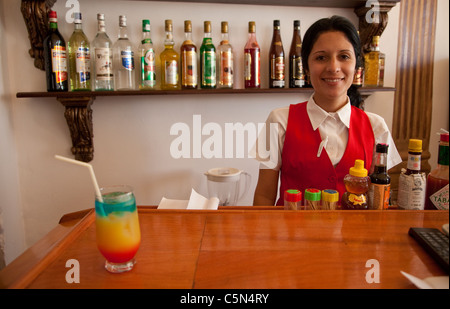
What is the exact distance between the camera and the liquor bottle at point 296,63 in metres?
1.85

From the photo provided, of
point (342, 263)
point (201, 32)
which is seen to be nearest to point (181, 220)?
point (342, 263)

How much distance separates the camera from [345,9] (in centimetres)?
195

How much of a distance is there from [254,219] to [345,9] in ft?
5.26

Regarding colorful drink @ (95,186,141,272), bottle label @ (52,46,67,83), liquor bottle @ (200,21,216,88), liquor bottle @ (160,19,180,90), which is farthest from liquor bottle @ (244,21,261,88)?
colorful drink @ (95,186,141,272)

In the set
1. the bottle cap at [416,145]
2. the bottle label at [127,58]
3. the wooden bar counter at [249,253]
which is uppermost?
the bottle label at [127,58]

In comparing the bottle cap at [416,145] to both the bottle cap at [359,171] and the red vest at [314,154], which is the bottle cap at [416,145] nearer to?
the bottle cap at [359,171]

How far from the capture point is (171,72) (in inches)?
69.7

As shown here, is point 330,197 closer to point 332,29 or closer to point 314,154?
point 314,154

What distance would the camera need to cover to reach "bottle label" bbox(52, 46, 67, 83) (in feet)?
5.50

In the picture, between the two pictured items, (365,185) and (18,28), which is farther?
(18,28)

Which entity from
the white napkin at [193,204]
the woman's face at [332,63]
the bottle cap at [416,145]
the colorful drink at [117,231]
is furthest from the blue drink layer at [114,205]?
the woman's face at [332,63]

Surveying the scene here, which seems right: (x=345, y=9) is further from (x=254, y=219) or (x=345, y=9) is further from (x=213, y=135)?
(x=254, y=219)

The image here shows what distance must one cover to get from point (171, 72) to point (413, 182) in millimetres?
1262

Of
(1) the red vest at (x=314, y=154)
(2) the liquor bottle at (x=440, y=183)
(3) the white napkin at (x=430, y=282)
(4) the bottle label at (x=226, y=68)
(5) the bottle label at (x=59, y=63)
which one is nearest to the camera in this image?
(3) the white napkin at (x=430, y=282)
